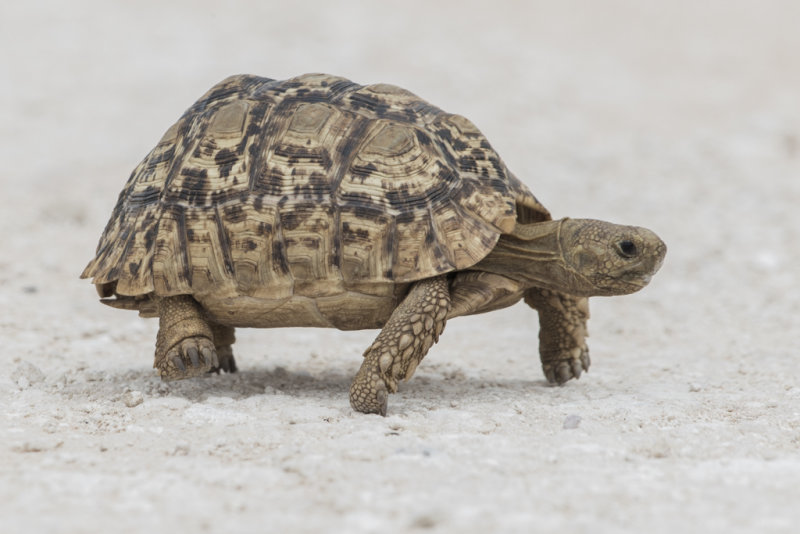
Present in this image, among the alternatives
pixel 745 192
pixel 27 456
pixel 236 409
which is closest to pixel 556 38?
pixel 745 192

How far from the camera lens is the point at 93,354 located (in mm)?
5594

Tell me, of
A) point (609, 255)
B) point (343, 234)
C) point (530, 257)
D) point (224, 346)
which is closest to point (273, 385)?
point (224, 346)

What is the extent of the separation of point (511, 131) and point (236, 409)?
26.8ft

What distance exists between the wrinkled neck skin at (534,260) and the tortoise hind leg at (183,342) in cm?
137

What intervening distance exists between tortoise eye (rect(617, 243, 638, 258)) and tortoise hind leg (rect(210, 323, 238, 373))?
230 centimetres

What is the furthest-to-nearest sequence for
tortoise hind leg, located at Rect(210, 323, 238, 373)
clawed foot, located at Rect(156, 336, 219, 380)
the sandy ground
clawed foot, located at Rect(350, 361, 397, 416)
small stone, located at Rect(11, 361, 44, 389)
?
tortoise hind leg, located at Rect(210, 323, 238, 373), small stone, located at Rect(11, 361, 44, 389), clawed foot, located at Rect(156, 336, 219, 380), clawed foot, located at Rect(350, 361, 397, 416), the sandy ground

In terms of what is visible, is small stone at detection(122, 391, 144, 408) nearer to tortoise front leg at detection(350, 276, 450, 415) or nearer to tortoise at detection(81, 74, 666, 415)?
tortoise at detection(81, 74, 666, 415)

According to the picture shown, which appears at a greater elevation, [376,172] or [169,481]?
[376,172]

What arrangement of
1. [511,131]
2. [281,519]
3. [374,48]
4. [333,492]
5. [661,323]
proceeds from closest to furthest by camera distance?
[281,519] → [333,492] → [661,323] → [511,131] → [374,48]

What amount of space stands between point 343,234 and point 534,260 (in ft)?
3.19

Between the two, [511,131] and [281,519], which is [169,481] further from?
[511,131]

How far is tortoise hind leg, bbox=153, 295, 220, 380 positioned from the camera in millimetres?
4316

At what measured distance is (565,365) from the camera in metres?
4.98

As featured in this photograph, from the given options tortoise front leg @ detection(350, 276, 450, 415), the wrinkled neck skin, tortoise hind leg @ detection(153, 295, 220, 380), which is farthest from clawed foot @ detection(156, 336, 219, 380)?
the wrinkled neck skin
